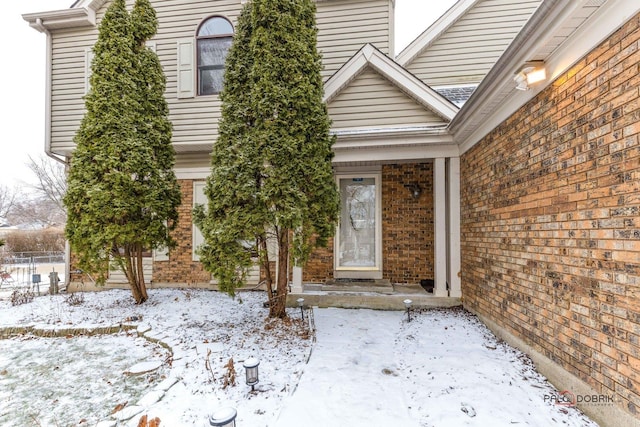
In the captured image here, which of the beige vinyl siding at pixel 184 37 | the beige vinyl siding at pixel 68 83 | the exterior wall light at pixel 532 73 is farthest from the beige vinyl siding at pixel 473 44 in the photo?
the beige vinyl siding at pixel 68 83

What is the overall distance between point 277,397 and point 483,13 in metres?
9.40

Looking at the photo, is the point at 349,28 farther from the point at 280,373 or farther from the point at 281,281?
the point at 280,373

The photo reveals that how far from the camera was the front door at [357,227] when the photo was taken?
6.81 meters

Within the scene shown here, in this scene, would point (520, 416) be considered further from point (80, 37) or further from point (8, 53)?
point (8, 53)

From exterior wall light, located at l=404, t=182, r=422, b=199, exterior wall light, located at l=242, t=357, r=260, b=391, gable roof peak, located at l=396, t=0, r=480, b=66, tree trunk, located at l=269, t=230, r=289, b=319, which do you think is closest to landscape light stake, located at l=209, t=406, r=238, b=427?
exterior wall light, located at l=242, t=357, r=260, b=391

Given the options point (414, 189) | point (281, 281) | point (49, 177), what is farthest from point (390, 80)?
point (49, 177)

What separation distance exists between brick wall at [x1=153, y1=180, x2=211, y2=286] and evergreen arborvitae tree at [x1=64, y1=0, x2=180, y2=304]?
1534 millimetres

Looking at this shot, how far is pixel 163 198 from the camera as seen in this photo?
5.88m

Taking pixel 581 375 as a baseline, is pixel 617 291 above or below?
above

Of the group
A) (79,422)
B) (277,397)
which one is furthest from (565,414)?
(79,422)

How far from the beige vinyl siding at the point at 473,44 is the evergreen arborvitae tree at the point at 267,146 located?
4.33 m

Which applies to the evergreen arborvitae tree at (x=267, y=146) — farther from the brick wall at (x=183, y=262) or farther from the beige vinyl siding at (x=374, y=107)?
the brick wall at (x=183, y=262)

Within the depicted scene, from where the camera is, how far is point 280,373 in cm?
Answer: 321

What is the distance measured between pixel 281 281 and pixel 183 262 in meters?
4.02
